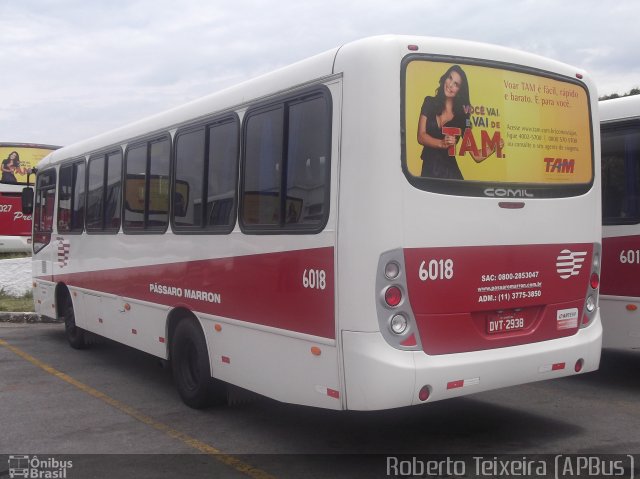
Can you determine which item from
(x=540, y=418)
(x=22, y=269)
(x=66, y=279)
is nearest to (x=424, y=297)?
(x=540, y=418)

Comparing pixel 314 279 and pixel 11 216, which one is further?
pixel 11 216

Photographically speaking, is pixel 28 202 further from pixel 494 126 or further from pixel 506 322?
pixel 506 322

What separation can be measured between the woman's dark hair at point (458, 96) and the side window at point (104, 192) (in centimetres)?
502

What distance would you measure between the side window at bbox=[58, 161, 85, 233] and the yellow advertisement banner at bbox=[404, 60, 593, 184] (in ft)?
21.4

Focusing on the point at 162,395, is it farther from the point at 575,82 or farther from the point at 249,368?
the point at 575,82

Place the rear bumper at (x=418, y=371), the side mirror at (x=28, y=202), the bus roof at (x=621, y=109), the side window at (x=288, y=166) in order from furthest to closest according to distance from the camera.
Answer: the side mirror at (x=28, y=202), the bus roof at (x=621, y=109), the side window at (x=288, y=166), the rear bumper at (x=418, y=371)

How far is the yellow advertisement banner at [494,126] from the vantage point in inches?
217

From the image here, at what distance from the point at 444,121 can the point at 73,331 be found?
25.1ft

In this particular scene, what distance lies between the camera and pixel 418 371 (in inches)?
209

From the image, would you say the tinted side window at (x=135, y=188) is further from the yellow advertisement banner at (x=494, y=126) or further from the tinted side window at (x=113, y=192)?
the yellow advertisement banner at (x=494, y=126)

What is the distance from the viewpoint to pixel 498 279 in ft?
19.0

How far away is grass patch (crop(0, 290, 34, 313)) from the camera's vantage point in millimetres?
15562

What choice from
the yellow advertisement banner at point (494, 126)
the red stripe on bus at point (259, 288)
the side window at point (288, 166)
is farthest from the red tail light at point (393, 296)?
the yellow advertisement banner at point (494, 126)

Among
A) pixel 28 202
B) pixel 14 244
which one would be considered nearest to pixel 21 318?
pixel 28 202
